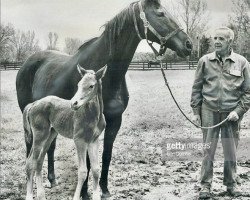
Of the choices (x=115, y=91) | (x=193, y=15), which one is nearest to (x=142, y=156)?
(x=193, y=15)

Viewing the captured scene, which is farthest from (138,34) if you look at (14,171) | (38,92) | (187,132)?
(187,132)

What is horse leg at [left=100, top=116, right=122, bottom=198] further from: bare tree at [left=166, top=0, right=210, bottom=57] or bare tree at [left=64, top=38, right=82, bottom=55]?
bare tree at [left=166, top=0, right=210, bottom=57]

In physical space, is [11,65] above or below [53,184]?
above

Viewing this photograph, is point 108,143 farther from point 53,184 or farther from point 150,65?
point 150,65

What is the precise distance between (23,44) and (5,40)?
2.55 ft

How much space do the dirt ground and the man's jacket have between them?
0.56 meters

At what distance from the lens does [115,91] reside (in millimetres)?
3930

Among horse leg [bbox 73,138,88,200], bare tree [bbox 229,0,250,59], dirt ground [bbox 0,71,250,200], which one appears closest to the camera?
horse leg [bbox 73,138,88,200]

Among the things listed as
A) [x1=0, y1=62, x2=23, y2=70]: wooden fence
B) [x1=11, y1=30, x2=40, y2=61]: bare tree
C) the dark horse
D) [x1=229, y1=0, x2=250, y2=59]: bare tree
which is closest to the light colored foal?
the dark horse

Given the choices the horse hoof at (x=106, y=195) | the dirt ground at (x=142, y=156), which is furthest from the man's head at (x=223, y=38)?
the horse hoof at (x=106, y=195)

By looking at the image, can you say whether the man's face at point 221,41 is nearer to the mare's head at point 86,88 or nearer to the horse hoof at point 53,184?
the mare's head at point 86,88

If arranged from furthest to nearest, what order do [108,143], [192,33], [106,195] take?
[192,33]
[106,195]
[108,143]

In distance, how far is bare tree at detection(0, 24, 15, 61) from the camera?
520 centimetres

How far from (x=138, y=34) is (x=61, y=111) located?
0.97 m
